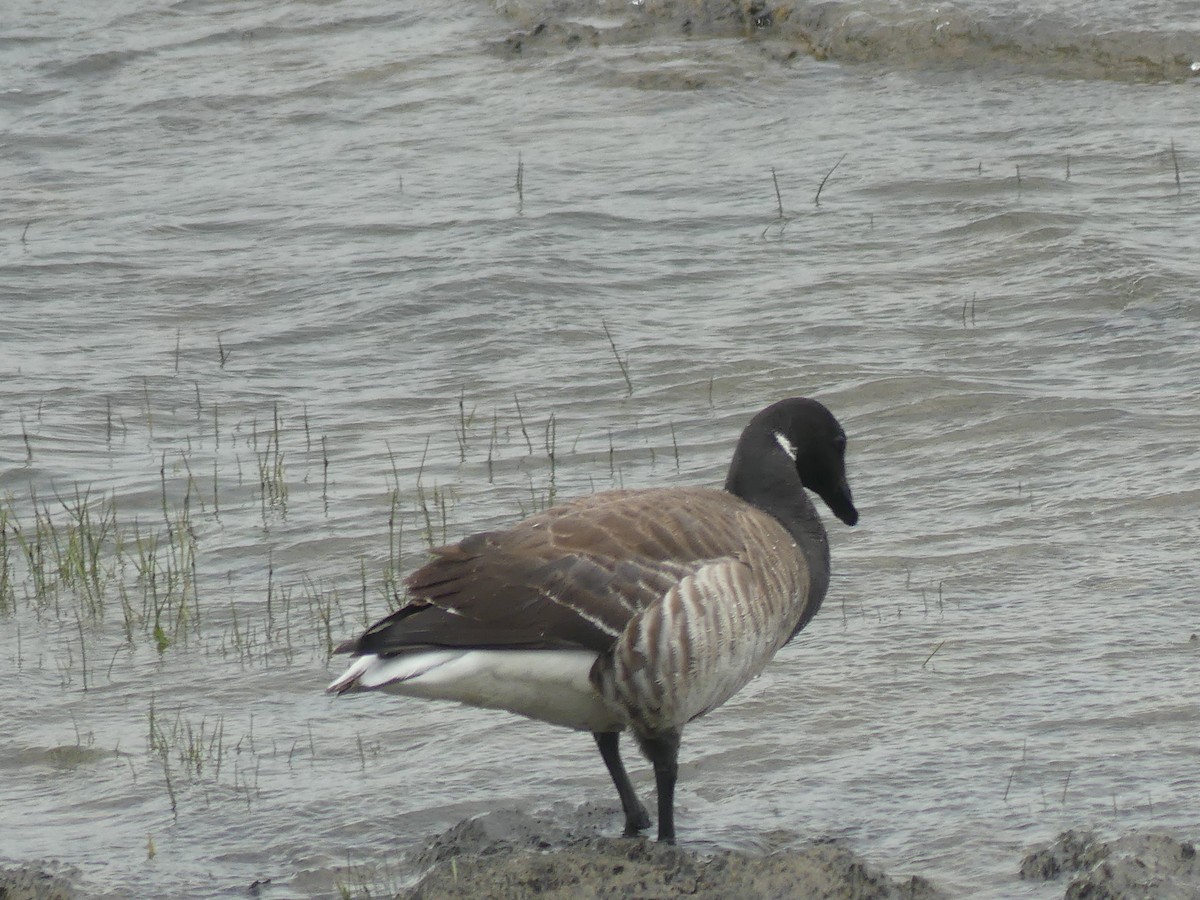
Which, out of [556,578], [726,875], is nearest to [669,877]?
[726,875]

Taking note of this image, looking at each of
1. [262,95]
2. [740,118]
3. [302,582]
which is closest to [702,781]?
[302,582]

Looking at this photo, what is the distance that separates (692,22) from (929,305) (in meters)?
7.72

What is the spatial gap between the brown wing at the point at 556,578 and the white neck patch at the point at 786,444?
2.17 feet

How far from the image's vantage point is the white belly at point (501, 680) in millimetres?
5242

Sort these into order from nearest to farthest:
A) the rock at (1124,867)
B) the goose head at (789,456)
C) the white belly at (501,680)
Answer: the rock at (1124,867) < the white belly at (501,680) < the goose head at (789,456)

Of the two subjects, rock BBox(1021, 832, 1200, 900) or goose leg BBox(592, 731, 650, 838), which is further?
goose leg BBox(592, 731, 650, 838)

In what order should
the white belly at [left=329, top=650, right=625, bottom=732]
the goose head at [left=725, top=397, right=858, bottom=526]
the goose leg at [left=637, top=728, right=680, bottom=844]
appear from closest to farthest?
the white belly at [left=329, top=650, right=625, bottom=732] < the goose leg at [left=637, top=728, right=680, bottom=844] < the goose head at [left=725, top=397, right=858, bottom=526]

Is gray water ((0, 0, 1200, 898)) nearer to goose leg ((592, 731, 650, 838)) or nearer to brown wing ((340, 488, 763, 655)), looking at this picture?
Answer: goose leg ((592, 731, 650, 838))

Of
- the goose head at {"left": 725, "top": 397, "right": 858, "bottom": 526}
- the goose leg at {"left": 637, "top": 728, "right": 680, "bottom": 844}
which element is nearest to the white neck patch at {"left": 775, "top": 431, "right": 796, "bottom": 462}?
the goose head at {"left": 725, "top": 397, "right": 858, "bottom": 526}

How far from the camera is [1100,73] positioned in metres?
16.3

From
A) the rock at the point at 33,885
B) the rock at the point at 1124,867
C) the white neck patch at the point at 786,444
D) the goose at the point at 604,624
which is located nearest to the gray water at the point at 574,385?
the rock at the point at 1124,867

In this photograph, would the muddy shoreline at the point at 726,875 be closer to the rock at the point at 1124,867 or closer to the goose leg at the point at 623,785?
the rock at the point at 1124,867

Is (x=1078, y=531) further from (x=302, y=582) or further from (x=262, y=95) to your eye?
(x=262, y=95)

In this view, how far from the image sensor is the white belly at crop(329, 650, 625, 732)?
524 centimetres
